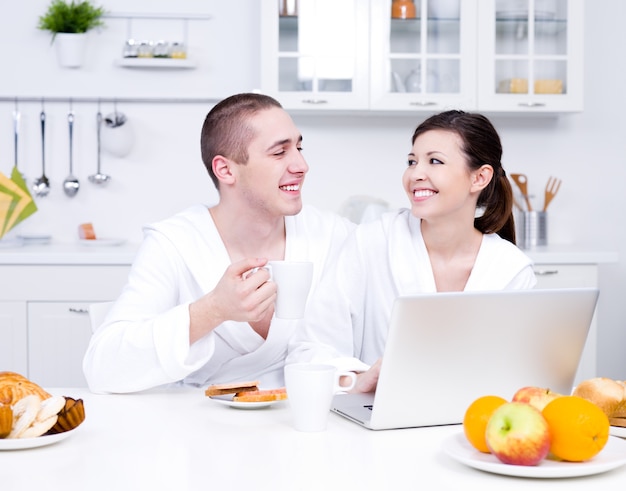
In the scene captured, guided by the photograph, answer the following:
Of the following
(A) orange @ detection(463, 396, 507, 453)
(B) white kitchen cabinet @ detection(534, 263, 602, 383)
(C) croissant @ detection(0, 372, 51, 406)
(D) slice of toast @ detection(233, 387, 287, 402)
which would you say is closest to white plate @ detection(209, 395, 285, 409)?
(D) slice of toast @ detection(233, 387, 287, 402)

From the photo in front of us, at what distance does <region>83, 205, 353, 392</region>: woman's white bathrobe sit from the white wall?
182cm

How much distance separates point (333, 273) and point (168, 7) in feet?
7.37

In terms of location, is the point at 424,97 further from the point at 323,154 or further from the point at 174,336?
the point at 174,336

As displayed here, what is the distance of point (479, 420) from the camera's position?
3.62 feet

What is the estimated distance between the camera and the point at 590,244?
400 centimetres

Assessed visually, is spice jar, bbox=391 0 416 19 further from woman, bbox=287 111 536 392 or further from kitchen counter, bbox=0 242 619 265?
woman, bbox=287 111 536 392

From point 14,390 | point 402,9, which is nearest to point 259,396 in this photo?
point 14,390

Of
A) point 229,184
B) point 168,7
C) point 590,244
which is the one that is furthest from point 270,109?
point 590,244

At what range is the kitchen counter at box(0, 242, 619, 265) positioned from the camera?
335 centimetres

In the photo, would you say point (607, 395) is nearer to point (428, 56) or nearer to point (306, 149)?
point (428, 56)

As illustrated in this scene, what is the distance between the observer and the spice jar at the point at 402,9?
3.65 metres

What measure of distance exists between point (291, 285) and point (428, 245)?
0.71m

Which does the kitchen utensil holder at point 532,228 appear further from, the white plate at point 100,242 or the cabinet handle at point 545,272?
the white plate at point 100,242

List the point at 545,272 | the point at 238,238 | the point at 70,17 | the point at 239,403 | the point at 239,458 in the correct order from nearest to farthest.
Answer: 1. the point at 239,458
2. the point at 239,403
3. the point at 238,238
4. the point at 545,272
5. the point at 70,17
